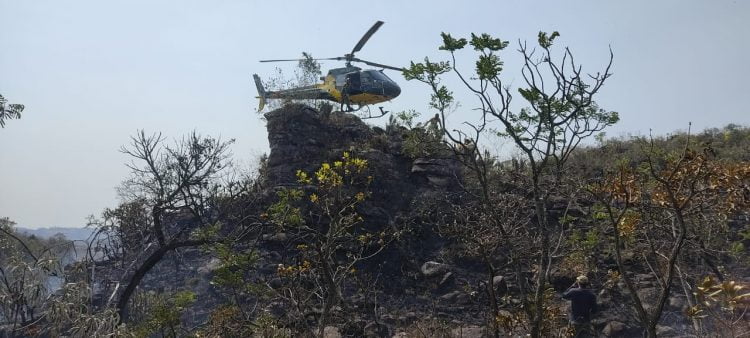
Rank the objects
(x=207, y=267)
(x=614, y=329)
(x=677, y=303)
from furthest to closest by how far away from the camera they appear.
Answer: (x=207, y=267)
(x=677, y=303)
(x=614, y=329)

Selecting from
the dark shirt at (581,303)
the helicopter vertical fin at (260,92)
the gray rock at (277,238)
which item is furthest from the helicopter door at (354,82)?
the dark shirt at (581,303)

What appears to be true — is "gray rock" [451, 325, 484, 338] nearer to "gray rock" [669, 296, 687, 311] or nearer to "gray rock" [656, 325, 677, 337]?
"gray rock" [656, 325, 677, 337]

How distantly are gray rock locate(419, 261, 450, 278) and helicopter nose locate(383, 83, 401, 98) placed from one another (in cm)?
906

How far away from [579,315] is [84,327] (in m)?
8.10

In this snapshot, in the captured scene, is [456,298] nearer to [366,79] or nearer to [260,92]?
[366,79]

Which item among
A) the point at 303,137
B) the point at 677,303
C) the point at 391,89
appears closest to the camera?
the point at 677,303

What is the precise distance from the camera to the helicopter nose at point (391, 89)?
21.7 meters

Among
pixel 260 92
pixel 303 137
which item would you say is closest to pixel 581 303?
pixel 303 137

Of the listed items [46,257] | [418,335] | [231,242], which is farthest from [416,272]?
[46,257]

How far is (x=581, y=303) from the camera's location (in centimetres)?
970

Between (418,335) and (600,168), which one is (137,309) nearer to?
(418,335)

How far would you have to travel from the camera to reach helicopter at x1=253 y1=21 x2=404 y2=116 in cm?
2111

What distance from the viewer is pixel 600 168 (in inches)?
774

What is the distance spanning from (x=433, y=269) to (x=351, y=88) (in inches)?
367
